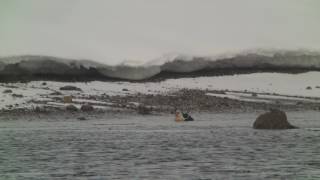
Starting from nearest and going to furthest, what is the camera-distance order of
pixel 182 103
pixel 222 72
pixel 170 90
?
pixel 182 103 < pixel 170 90 < pixel 222 72

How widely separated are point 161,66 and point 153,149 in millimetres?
23136

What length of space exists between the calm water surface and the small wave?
8375mm

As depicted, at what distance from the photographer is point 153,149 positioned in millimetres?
22016

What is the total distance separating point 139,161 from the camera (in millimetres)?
19031

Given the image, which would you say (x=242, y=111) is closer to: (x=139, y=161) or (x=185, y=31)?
(x=185, y=31)

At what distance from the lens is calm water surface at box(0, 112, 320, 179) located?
666 inches

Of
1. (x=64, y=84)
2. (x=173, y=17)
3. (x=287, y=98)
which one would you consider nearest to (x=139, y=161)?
(x=64, y=84)

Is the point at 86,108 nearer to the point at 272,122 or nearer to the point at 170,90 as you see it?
the point at 170,90

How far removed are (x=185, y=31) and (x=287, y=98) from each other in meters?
10.00

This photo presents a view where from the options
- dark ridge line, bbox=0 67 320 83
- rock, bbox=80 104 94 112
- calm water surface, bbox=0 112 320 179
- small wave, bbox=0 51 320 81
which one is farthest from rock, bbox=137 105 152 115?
dark ridge line, bbox=0 67 320 83

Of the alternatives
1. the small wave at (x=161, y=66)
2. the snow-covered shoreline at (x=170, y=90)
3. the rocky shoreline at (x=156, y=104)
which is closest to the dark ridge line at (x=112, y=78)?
the small wave at (x=161, y=66)

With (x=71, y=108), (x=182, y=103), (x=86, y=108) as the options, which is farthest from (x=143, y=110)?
(x=182, y=103)

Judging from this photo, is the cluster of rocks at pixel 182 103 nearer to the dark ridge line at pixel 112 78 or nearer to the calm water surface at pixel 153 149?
the dark ridge line at pixel 112 78

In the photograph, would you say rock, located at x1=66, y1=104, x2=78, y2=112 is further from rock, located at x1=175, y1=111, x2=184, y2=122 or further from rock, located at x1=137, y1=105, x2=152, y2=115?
rock, located at x1=175, y1=111, x2=184, y2=122
